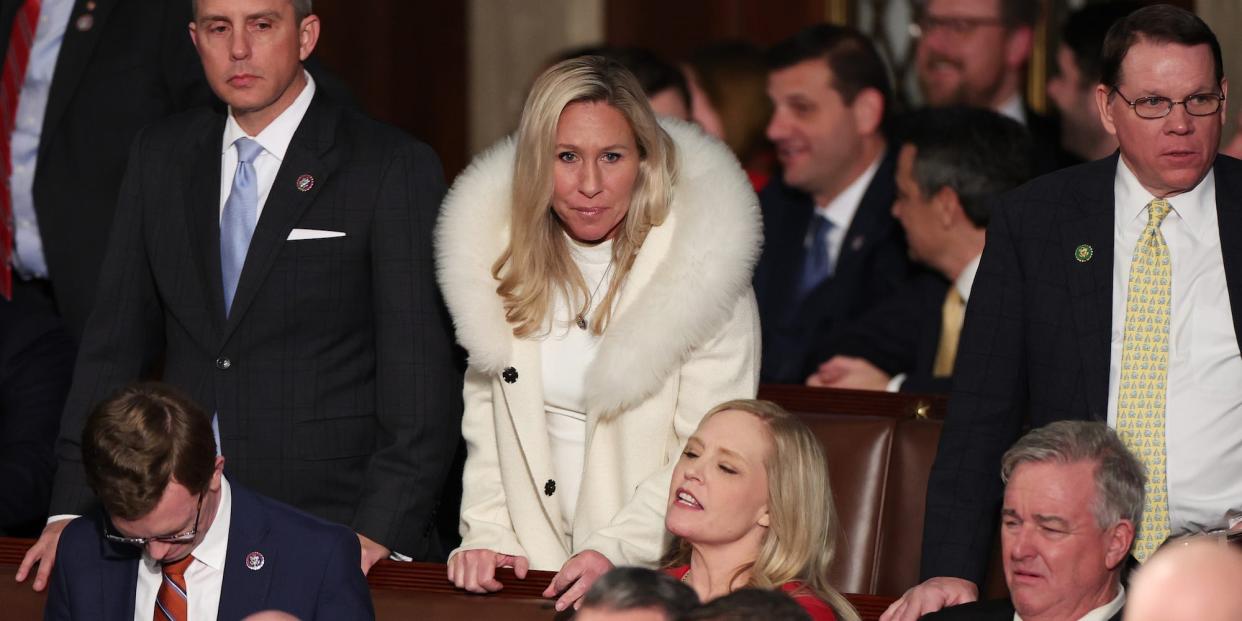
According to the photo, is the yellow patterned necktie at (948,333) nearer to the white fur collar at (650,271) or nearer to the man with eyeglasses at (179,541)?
the white fur collar at (650,271)

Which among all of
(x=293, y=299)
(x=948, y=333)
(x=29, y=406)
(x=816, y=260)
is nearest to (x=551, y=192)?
(x=293, y=299)

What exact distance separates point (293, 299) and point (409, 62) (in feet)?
13.6

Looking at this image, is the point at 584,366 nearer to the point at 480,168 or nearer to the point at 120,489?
the point at 480,168

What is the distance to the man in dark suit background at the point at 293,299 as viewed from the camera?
3.52 metres

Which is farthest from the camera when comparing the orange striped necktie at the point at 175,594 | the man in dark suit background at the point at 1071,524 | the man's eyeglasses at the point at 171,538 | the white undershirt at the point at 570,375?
the white undershirt at the point at 570,375

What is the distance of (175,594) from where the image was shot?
10.4 feet

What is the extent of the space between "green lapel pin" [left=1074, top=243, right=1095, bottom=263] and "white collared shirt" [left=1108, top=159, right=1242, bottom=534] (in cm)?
8

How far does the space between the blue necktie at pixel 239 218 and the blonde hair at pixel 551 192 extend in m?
0.47

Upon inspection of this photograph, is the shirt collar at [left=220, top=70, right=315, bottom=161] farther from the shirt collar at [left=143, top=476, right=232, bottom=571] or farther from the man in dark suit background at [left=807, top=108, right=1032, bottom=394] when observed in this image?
the man in dark suit background at [left=807, top=108, right=1032, bottom=394]

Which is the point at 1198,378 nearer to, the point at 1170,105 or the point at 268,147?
the point at 1170,105

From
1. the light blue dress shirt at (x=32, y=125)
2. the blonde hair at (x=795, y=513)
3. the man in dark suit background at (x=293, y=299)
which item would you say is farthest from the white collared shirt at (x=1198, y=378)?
the light blue dress shirt at (x=32, y=125)

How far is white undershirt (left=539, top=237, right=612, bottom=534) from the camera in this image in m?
3.49

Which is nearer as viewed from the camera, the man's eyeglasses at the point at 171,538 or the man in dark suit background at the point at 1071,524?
the man in dark suit background at the point at 1071,524

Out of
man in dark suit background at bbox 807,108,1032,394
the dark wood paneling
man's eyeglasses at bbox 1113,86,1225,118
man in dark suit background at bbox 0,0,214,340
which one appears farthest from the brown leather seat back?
the dark wood paneling
